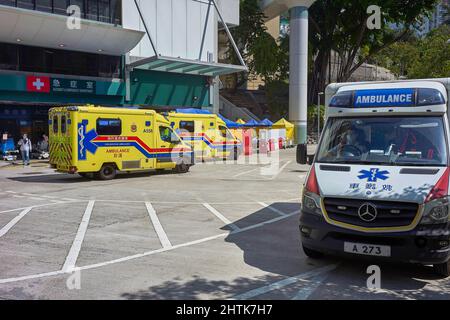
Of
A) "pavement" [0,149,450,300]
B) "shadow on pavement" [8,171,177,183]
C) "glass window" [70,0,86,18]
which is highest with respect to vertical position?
Result: "glass window" [70,0,86,18]

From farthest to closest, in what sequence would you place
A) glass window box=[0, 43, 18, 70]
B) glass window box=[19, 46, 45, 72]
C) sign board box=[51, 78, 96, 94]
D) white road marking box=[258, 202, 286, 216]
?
sign board box=[51, 78, 96, 94]
glass window box=[19, 46, 45, 72]
glass window box=[0, 43, 18, 70]
white road marking box=[258, 202, 286, 216]

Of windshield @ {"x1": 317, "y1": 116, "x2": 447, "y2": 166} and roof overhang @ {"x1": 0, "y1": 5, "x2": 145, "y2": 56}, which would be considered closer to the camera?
windshield @ {"x1": 317, "y1": 116, "x2": 447, "y2": 166}

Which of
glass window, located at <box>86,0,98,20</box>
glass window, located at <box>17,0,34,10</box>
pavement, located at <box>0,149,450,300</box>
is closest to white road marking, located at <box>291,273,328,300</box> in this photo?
pavement, located at <box>0,149,450,300</box>

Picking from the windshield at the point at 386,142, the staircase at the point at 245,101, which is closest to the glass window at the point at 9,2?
the windshield at the point at 386,142

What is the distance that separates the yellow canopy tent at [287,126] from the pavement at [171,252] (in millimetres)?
24361

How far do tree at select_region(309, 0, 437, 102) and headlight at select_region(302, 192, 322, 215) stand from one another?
40.7 meters

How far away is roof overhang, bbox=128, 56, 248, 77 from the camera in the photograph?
30125mm

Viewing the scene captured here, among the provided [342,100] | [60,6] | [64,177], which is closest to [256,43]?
[60,6]

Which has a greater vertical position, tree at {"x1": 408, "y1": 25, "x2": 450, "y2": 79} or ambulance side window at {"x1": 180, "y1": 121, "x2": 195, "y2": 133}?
tree at {"x1": 408, "y1": 25, "x2": 450, "y2": 79}

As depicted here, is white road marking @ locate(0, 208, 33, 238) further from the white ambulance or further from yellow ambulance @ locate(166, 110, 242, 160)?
yellow ambulance @ locate(166, 110, 242, 160)

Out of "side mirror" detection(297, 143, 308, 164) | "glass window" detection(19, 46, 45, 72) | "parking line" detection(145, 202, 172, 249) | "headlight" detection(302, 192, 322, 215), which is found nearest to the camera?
"headlight" detection(302, 192, 322, 215)

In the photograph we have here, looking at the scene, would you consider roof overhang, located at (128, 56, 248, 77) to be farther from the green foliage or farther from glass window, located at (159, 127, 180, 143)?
the green foliage

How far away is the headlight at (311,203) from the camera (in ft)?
20.7

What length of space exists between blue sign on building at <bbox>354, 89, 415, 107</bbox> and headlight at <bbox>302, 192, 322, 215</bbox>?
1806 mm
